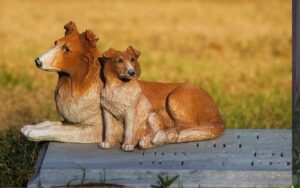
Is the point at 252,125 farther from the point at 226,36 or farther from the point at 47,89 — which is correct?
the point at 226,36

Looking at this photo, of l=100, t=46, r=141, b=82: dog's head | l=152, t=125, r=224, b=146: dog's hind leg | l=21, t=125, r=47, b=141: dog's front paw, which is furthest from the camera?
l=21, t=125, r=47, b=141: dog's front paw

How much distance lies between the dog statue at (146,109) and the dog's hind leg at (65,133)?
0.13 meters

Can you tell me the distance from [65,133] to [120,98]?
0.52 m

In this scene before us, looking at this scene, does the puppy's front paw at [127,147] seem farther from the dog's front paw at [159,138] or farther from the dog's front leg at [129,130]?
the dog's front paw at [159,138]

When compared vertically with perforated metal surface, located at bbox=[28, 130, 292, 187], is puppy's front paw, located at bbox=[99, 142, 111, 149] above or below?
above

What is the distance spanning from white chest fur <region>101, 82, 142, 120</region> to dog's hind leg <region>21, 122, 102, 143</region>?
25 centimetres

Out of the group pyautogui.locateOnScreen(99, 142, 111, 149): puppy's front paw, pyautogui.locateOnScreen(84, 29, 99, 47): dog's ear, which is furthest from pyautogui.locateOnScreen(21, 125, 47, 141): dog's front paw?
pyautogui.locateOnScreen(84, 29, 99, 47): dog's ear

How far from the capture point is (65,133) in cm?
654

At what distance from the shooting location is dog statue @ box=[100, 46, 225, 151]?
6.26 m

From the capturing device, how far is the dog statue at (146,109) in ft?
20.5

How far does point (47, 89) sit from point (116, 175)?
4274 mm

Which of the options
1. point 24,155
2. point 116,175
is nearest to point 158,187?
point 116,175

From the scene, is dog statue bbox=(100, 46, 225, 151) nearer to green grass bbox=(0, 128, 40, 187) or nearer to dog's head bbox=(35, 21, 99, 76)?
dog's head bbox=(35, 21, 99, 76)

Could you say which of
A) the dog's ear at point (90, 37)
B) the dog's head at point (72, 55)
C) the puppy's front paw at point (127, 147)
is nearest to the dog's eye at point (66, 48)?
the dog's head at point (72, 55)
